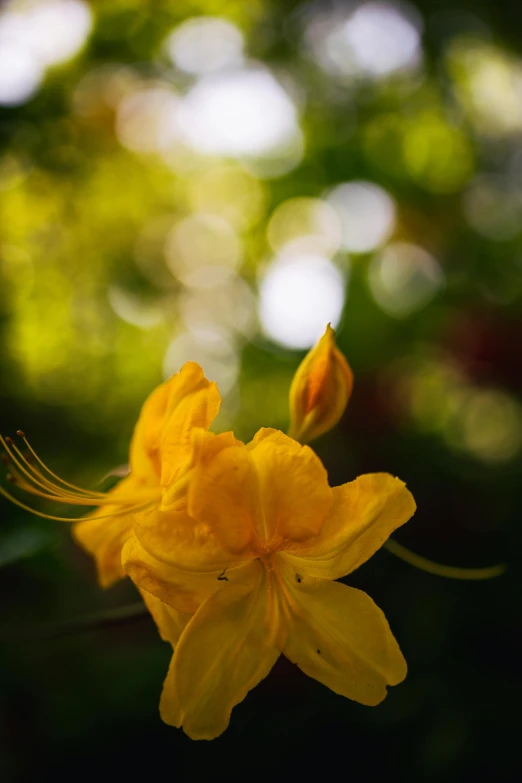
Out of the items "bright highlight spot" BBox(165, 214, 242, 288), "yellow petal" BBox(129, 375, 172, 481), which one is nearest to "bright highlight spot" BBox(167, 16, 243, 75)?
"bright highlight spot" BBox(165, 214, 242, 288)

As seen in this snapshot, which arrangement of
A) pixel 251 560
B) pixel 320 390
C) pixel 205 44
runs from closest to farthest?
pixel 251 560
pixel 320 390
pixel 205 44

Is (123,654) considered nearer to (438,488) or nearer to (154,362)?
(438,488)

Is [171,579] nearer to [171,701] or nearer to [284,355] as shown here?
[171,701]

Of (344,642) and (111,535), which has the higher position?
(344,642)

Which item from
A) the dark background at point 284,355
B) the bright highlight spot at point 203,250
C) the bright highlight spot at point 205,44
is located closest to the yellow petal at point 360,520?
the dark background at point 284,355

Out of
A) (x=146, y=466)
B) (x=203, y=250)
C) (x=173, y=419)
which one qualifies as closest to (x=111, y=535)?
(x=146, y=466)

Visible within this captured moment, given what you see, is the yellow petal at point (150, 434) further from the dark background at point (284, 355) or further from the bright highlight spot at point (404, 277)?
the bright highlight spot at point (404, 277)

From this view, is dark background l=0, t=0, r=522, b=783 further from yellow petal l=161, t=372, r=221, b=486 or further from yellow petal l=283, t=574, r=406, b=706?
yellow petal l=283, t=574, r=406, b=706
